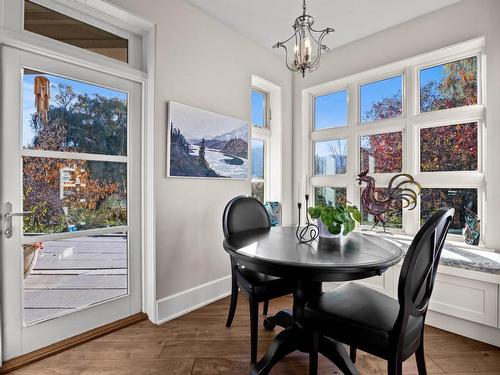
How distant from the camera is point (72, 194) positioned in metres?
2.00

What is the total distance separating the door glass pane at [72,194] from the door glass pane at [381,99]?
270 centimetres

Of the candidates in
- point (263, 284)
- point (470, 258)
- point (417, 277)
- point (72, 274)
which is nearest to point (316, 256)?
point (417, 277)

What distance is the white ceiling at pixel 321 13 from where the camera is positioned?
245cm

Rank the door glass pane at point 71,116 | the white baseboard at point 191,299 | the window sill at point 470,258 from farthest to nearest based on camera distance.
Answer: the white baseboard at point 191,299 < the window sill at point 470,258 < the door glass pane at point 71,116

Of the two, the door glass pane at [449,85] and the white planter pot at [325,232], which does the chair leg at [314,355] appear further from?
the door glass pane at [449,85]

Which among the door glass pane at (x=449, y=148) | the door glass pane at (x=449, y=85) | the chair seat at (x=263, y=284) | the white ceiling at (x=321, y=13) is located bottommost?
the chair seat at (x=263, y=284)

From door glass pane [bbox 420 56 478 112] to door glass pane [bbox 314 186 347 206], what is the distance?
4.06 feet

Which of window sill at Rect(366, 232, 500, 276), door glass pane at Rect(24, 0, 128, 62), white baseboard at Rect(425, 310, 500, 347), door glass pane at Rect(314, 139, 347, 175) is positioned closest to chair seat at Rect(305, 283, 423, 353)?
window sill at Rect(366, 232, 500, 276)

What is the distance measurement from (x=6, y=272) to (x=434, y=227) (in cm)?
244

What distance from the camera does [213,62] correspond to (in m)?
2.71

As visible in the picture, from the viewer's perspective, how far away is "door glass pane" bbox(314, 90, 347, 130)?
3403 millimetres

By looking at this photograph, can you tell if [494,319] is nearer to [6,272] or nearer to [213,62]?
[213,62]

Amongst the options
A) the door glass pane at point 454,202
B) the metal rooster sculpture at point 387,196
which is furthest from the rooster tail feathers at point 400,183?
the door glass pane at point 454,202

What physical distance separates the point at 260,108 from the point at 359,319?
2.88 m
